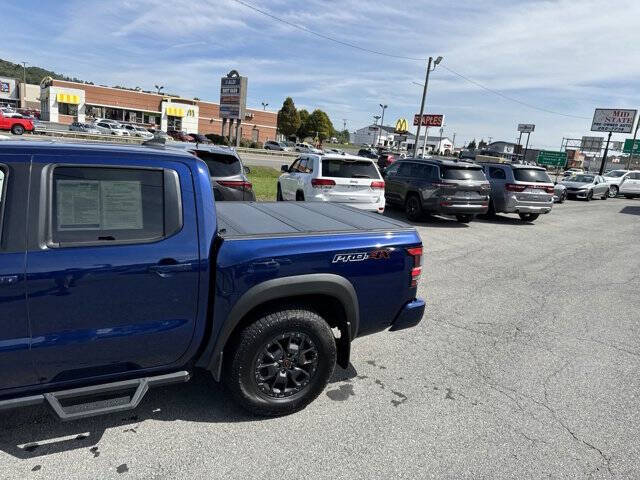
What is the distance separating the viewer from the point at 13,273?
2.28 meters

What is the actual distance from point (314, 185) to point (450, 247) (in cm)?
321

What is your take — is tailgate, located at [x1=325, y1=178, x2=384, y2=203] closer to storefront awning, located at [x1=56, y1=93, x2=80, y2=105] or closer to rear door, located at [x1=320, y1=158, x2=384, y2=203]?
rear door, located at [x1=320, y1=158, x2=384, y2=203]

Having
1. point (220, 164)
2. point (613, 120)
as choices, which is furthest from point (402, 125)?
point (220, 164)

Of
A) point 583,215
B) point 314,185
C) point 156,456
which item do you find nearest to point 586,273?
point 314,185

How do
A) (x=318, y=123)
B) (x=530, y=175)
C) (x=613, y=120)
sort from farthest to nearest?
1. (x=318, y=123)
2. (x=613, y=120)
3. (x=530, y=175)

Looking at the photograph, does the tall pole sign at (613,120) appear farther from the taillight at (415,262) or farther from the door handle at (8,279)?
the door handle at (8,279)

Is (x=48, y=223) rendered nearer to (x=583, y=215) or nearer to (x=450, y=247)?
(x=450, y=247)

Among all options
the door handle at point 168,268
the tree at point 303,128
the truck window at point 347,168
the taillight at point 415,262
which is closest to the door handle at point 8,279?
the door handle at point 168,268

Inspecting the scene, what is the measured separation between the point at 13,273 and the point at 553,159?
6735 cm

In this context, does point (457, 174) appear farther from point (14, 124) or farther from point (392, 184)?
point (14, 124)

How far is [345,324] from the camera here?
10.8 feet

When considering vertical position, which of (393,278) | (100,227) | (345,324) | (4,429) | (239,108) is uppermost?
(239,108)

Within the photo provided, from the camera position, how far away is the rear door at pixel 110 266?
240cm

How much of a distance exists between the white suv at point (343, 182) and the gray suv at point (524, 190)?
5.01 meters
